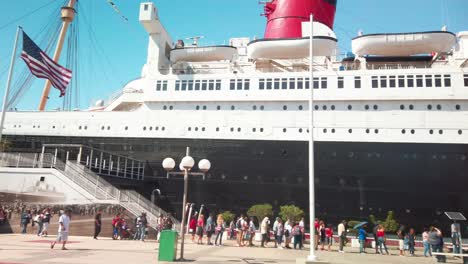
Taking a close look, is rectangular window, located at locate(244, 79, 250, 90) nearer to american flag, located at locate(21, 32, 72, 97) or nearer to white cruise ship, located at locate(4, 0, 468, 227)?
white cruise ship, located at locate(4, 0, 468, 227)

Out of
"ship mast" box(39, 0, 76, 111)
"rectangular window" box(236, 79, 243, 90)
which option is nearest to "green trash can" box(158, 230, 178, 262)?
"rectangular window" box(236, 79, 243, 90)

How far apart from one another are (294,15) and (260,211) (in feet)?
45.3

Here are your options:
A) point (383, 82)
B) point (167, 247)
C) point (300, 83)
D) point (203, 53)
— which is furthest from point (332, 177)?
point (167, 247)

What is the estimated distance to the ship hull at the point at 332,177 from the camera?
1786 centimetres

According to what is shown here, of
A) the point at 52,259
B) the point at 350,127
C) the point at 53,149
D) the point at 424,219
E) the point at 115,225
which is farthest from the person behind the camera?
the point at 53,149

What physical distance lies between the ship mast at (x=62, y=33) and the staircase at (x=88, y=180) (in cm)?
816

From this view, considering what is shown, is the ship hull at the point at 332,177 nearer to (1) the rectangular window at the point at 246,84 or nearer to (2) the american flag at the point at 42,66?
(1) the rectangular window at the point at 246,84

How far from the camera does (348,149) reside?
61.9 feet

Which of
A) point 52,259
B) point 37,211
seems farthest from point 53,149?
point 52,259

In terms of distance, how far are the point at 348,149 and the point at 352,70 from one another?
473cm

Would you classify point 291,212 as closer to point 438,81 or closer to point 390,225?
point 390,225

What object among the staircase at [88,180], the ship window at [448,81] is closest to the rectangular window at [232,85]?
the staircase at [88,180]

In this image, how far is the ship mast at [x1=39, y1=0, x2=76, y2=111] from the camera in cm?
2805

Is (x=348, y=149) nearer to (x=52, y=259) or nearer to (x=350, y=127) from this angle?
(x=350, y=127)
